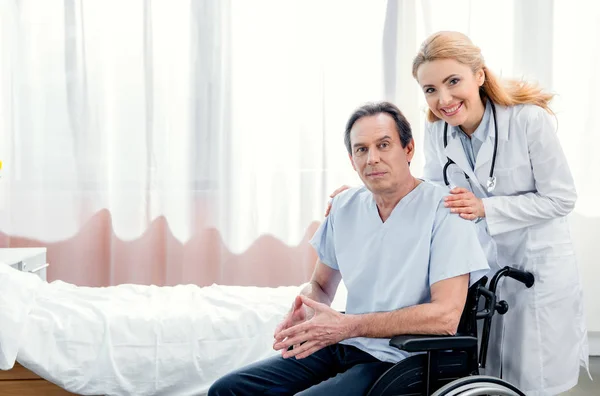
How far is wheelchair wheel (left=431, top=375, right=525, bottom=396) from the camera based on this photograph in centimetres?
149

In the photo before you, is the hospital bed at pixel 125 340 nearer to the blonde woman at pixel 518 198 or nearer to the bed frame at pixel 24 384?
the bed frame at pixel 24 384

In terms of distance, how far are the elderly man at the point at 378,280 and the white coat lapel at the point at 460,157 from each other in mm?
160

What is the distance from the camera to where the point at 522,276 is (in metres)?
1.84

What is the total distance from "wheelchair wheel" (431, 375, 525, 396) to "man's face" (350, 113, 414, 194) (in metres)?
0.54

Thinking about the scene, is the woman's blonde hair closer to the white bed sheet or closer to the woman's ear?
the woman's ear

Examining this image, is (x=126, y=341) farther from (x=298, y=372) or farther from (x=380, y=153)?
(x=380, y=153)

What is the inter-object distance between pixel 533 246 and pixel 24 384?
1.68 meters

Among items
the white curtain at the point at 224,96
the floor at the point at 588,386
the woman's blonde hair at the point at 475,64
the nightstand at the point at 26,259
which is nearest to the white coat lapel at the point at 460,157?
the woman's blonde hair at the point at 475,64

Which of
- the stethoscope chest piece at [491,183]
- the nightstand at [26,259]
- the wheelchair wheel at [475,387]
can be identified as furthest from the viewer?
the nightstand at [26,259]

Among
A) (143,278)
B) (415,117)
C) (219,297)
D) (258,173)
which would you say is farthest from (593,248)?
(143,278)

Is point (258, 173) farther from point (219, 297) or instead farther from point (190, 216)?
point (219, 297)

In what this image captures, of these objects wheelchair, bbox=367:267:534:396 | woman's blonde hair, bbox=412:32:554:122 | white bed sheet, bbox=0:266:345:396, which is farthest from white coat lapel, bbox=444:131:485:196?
white bed sheet, bbox=0:266:345:396

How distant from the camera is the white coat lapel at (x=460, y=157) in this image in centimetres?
196

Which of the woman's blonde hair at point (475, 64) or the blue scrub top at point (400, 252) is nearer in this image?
the blue scrub top at point (400, 252)
